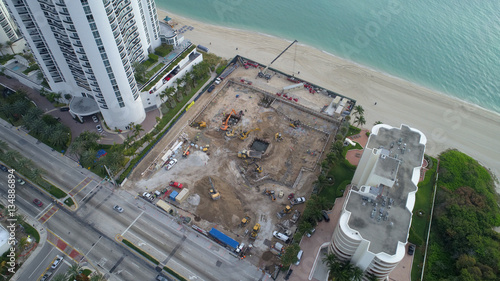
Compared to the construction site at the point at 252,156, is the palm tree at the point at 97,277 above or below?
below

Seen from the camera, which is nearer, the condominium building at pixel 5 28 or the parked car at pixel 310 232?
the parked car at pixel 310 232

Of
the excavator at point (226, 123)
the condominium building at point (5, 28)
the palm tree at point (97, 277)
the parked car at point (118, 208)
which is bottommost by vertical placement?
the palm tree at point (97, 277)

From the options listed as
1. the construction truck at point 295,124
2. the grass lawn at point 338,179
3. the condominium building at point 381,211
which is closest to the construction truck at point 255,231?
the condominium building at point 381,211

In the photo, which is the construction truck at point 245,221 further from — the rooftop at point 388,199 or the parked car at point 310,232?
the rooftop at point 388,199

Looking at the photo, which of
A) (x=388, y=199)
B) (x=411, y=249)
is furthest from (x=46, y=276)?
(x=411, y=249)

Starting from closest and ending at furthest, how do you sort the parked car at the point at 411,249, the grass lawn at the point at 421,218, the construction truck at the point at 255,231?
1. the grass lawn at the point at 421,218
2. the parked car at the point at 411,249
3. the construction truck at the point at 255,231

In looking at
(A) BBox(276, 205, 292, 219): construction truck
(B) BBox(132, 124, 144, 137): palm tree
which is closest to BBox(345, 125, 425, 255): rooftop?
(A) BBox(276, 205, 292, 219): construction truck

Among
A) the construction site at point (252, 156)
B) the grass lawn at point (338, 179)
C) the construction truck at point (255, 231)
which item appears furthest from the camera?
the grass lawn at point (338, 179)
